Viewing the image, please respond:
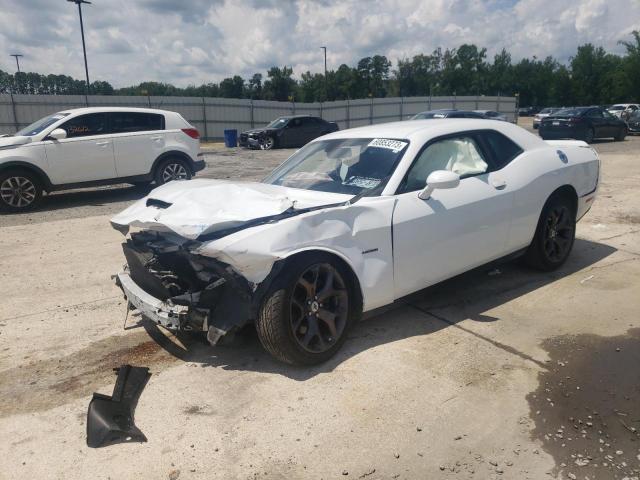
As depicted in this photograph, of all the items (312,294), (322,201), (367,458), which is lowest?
(367,458)

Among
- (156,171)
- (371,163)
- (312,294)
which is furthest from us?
(156,171)

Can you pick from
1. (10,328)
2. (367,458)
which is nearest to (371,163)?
(367,458)

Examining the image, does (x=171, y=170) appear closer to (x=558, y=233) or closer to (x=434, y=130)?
(x=434, y=130)

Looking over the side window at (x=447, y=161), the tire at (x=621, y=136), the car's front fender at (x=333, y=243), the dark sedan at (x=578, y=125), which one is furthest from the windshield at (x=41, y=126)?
the tire at (x=621, y=136)

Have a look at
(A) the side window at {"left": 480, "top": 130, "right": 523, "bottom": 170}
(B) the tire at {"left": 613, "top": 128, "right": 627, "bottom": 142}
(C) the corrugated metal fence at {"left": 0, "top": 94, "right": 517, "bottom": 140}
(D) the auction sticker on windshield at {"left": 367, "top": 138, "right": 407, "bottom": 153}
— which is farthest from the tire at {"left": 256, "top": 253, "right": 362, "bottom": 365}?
(C) the corrugated metal fence at {"left": 0, "top": 94, "right": 517, "bottom": 140}

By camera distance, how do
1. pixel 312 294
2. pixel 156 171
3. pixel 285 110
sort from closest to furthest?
pixel 312 294 < pixel 156 171 < pixel 285 110

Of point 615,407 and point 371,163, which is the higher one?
point 371,163

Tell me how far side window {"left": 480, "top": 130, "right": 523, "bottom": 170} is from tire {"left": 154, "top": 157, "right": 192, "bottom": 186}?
740 cm

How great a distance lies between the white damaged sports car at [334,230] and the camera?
3174 millimetres

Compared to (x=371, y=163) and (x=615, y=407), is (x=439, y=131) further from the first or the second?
(x=615, y=407)

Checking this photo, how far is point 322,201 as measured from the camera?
3.65m

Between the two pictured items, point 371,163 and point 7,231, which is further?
point 7,231

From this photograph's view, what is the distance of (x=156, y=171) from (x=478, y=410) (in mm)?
8882

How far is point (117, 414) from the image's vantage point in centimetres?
293
